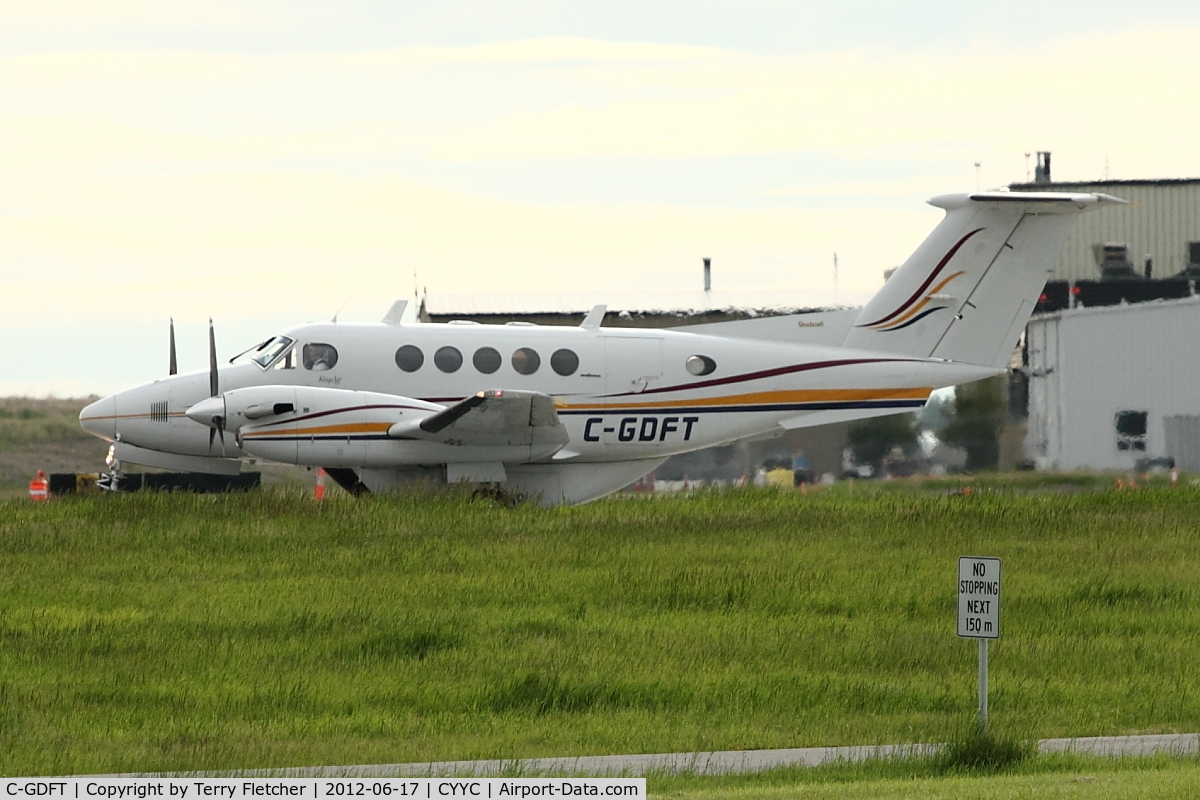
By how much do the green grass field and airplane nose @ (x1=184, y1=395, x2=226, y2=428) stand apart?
1534 millimetres

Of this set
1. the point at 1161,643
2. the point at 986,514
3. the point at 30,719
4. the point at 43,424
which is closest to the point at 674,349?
the point at 986,514

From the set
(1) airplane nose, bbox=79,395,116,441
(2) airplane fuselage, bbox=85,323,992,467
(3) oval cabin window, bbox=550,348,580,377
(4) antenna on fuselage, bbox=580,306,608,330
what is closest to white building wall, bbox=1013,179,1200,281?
(2) airplane fuselage, bbox=85,323,992,467

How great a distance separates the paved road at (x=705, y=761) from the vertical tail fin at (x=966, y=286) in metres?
13.6

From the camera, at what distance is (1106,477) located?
3117 centimetres

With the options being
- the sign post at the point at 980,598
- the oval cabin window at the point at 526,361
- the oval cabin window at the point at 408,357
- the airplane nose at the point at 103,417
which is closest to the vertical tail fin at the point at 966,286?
the oval cabin window at the point at 526,361

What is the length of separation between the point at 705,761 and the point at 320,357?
45.5 feet

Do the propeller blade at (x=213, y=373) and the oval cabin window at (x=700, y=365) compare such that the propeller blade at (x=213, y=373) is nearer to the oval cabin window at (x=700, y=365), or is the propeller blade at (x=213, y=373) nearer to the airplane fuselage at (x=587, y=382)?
the airplane fuselage at (x=587, y=382)

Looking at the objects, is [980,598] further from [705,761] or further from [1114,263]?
[1114,263]

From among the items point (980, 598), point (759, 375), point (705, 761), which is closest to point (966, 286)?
point (759, 375)

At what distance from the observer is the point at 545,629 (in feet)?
47.2

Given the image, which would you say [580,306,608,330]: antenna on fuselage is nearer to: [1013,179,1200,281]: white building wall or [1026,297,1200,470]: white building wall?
[1026,297,1200,470]: white building wall

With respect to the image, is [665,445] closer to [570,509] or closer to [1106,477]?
[570,509]

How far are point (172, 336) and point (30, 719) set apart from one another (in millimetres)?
14153

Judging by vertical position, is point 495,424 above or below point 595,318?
below
